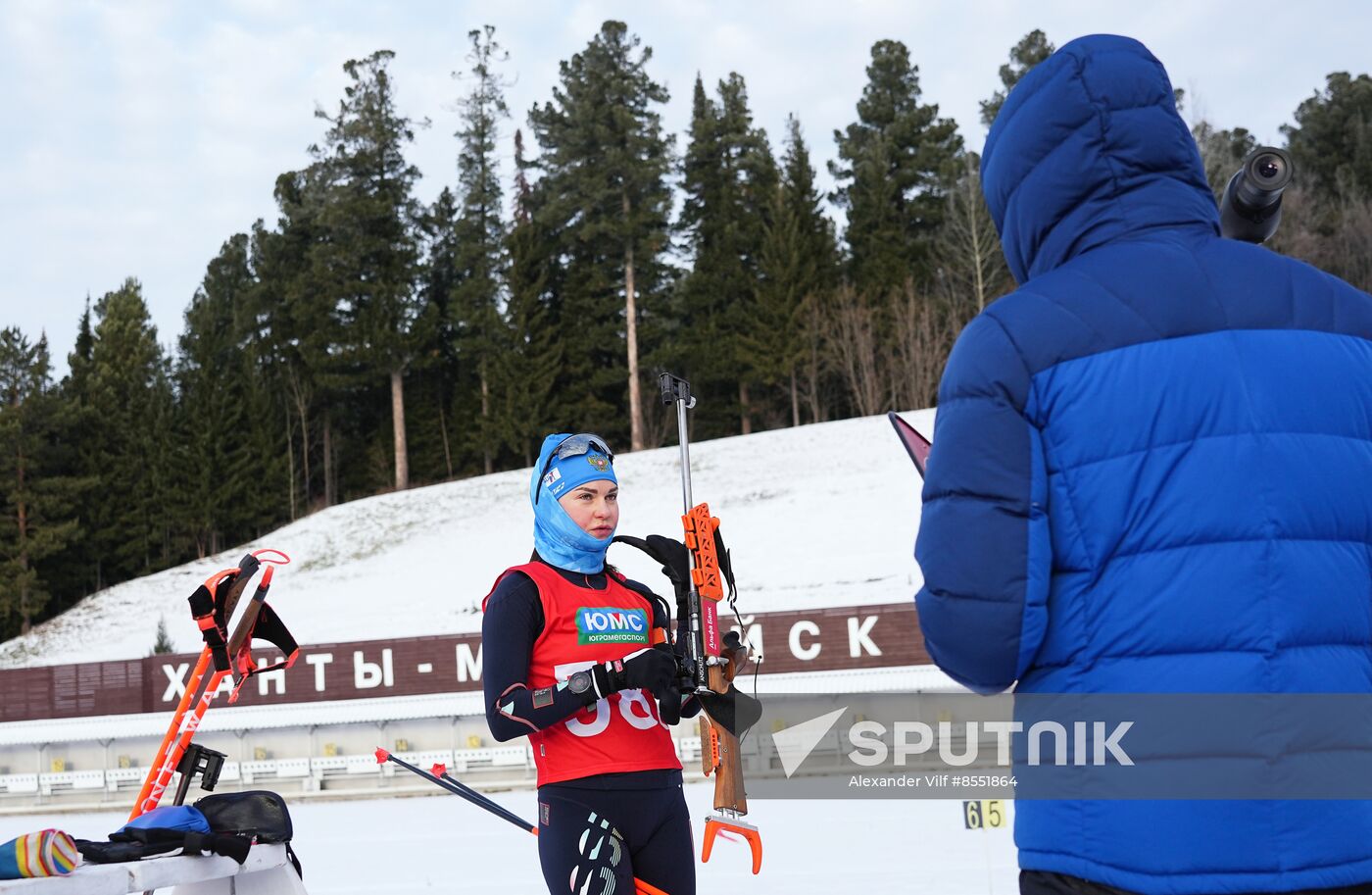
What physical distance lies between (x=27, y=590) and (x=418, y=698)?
3184 centimetres

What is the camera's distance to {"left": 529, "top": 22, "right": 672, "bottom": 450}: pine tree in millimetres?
45500

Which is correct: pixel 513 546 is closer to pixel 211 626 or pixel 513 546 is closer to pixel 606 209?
pixel 606 209

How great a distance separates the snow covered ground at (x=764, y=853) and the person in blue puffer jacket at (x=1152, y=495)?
12.8ft

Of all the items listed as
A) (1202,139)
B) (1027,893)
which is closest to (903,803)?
(1027,893)

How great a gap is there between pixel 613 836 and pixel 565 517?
2.90 ft

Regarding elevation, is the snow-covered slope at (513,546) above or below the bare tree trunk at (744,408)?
below

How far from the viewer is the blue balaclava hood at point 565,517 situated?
3.54 meters

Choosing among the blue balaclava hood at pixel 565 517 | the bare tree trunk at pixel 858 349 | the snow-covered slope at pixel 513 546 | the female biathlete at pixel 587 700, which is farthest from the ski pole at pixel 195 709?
the bare tree trunk at pixel 858 349

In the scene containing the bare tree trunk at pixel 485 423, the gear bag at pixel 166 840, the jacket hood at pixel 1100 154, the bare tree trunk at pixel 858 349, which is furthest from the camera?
the bare tree trunk at pixel 485 423

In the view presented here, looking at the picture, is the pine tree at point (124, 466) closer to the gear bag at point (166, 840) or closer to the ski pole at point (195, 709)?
the ski pole at point (195, 709)

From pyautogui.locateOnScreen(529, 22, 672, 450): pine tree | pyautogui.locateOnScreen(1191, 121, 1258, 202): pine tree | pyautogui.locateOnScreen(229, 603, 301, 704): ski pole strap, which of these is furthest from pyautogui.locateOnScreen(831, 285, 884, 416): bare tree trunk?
pyautogui.locateOnScreen(229, 603, 301, 704): ski pole strap

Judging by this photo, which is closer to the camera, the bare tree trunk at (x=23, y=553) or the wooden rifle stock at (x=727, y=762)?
the wooden rifle stock at (x=727, y=762)

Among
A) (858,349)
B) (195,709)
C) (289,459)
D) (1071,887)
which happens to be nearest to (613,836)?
(1071,887)

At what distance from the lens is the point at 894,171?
53.2 m
